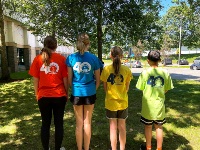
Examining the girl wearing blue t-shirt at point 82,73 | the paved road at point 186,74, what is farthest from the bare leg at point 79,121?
the paved road at point 186,74

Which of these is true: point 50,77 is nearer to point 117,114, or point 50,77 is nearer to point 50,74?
point 50,74

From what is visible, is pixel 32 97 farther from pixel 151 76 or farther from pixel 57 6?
pixel 151 76

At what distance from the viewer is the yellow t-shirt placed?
3.71 meters

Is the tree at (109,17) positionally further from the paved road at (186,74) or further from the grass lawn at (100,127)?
the paved road at (186,74)

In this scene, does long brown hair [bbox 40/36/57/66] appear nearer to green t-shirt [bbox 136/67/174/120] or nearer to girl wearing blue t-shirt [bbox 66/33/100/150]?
girl wearing blue t-shirt [bbox 66/33/100/150]

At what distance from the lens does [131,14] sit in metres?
12.1

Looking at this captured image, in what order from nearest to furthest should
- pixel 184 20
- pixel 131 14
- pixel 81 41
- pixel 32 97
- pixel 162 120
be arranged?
pixel 81 41 → pixel 162 120 → pixel 32 97 → pixel 131 14 → pixel 184 20

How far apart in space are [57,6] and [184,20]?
186 feet

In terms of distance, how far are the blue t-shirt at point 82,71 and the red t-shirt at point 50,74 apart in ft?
0.51

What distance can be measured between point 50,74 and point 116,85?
3.45 ft

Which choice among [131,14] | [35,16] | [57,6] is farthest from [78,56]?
[35,16]

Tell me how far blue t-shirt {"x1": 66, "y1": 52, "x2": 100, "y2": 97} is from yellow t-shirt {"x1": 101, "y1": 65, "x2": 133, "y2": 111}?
24 centimetres

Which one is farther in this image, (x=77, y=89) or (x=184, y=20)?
(x=184, y=20)

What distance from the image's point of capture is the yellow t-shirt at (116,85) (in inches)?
146
